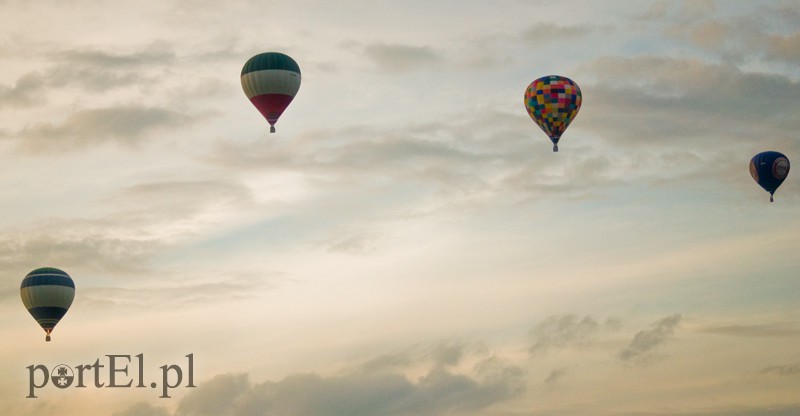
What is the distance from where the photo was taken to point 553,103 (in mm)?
138875

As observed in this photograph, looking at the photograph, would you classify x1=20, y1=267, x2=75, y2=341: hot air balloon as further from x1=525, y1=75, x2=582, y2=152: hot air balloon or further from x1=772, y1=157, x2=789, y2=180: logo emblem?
x1=772, y1=157, x2=789, y2=180: logo emblem

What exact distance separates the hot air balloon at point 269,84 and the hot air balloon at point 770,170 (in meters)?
56.0

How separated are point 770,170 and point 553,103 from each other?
31.5m

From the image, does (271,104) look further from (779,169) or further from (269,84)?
(779,169)

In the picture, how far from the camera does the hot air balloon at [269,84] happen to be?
130750 mm

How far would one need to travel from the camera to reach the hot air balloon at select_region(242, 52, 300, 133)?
130750 mm

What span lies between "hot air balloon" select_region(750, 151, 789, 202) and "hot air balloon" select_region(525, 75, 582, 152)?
2761 cm

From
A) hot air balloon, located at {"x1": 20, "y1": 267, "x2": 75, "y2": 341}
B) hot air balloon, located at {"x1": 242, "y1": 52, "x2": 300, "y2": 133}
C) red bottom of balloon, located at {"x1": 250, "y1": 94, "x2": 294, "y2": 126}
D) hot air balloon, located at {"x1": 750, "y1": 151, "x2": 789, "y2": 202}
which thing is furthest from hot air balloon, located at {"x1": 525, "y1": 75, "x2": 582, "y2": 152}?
hot air balloon, located at {"x1": 20, "y1": 267, "x2": 75, "y2": 341}

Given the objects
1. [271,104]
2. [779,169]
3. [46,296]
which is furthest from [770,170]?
[46,296]

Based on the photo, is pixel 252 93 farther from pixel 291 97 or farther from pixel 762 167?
pixel 762 167

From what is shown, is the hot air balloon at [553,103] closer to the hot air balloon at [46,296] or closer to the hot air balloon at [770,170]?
the hot air balloon at [770,170]

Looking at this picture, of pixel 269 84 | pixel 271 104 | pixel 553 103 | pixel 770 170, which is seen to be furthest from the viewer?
pixel 770 170

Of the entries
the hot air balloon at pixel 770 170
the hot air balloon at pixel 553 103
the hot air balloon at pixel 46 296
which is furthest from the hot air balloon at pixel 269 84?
the hot air balloon at pixel 770 170

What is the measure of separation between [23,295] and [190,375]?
22301 mm
